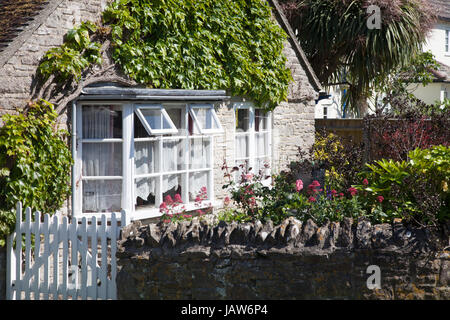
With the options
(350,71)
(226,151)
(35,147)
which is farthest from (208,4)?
(350,71)

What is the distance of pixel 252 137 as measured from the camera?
11914 millimetres

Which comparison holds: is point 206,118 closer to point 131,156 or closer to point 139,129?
point 139,129

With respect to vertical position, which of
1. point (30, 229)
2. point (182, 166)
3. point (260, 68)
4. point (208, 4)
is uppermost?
point (208, 4)

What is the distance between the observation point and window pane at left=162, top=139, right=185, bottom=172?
972 centimetres

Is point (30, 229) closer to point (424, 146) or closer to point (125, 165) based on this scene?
point (125, 165)

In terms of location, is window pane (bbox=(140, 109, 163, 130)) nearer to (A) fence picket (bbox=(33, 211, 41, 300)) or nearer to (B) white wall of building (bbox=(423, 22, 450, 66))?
(A) fence picket (bbox=(33, 211, 41, 300))

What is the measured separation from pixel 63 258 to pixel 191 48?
437cm

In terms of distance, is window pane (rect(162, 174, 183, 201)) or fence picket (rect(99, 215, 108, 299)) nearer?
fence picket (rect(99, 215, 108, 299))

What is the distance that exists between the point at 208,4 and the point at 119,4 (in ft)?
5.94

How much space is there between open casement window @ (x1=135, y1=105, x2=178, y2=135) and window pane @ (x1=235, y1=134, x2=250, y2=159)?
243cm

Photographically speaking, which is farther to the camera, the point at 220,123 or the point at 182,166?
the point at 220,123

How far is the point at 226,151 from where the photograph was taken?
441 inches

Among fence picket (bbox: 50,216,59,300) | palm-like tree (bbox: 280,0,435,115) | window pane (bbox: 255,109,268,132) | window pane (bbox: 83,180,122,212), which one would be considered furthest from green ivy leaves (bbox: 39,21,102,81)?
palm-like tree (bbox: 280,0,435,115)

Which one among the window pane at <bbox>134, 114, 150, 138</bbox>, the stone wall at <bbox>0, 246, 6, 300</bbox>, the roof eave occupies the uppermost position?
the roof eave
